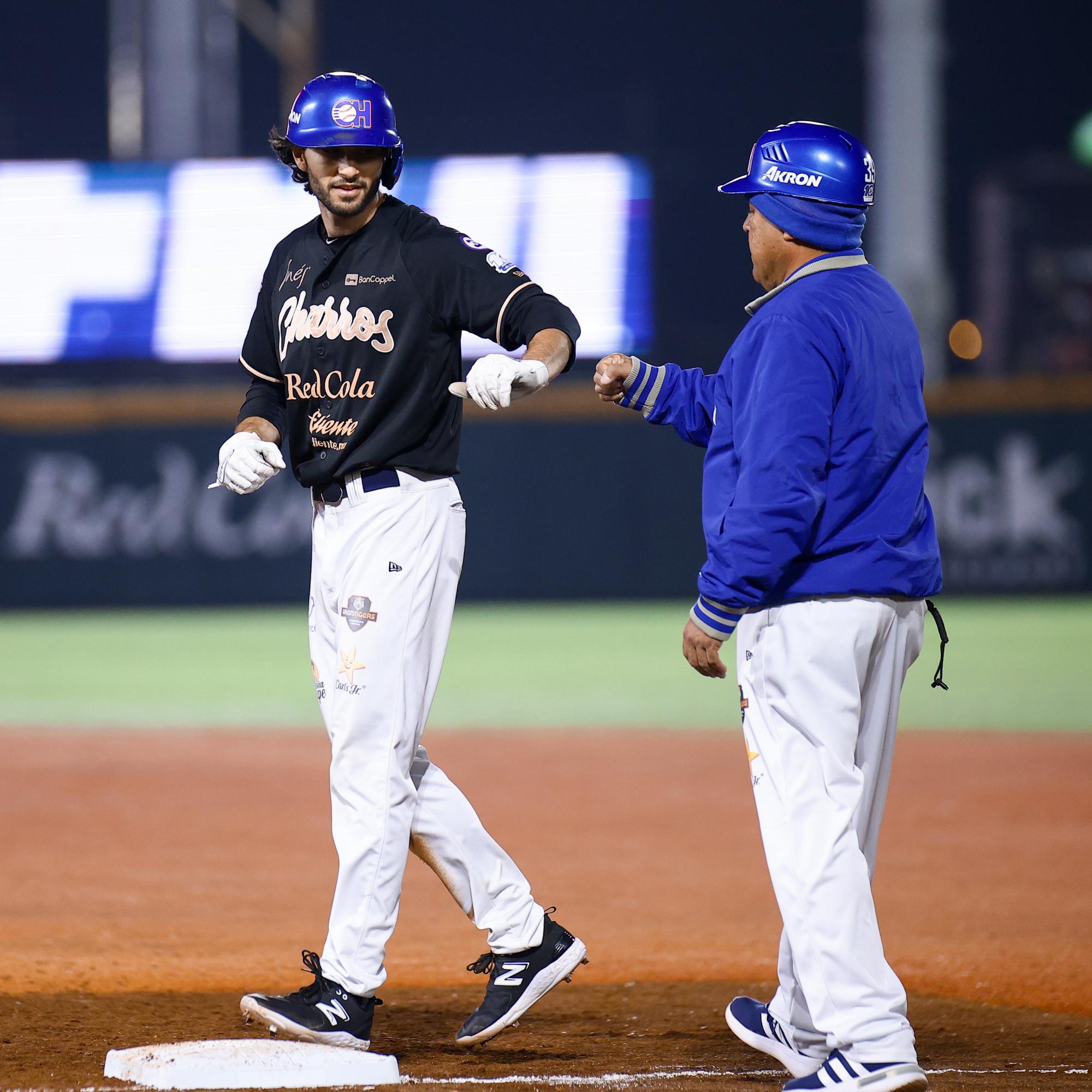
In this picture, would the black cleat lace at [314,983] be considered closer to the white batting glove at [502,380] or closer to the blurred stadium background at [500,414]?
the white batting glove at [502,380]

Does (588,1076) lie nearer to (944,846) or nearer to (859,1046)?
(859,1046)

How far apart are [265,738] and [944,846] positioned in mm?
4018

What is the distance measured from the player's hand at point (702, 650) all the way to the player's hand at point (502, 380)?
62 centimetres

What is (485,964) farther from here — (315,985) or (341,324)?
(341,324)

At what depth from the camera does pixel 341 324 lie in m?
3.56

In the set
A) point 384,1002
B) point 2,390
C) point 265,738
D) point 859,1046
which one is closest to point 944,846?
point 384,1002

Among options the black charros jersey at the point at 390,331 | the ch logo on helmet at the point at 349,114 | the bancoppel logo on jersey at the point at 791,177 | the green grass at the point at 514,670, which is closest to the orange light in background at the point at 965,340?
the green grass at the point at 514,670

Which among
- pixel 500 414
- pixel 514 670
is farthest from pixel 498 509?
pixel 514 670

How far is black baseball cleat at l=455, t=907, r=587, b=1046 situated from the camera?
11.7 feet

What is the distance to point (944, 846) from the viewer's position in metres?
6.18

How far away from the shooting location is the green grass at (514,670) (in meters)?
9.68

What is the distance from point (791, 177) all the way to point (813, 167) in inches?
1.9

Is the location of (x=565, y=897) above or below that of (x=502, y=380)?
below

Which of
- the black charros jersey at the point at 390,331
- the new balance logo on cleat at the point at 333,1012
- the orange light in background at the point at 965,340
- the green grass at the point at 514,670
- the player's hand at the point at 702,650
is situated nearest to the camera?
the player's hand at the point at 702,650
